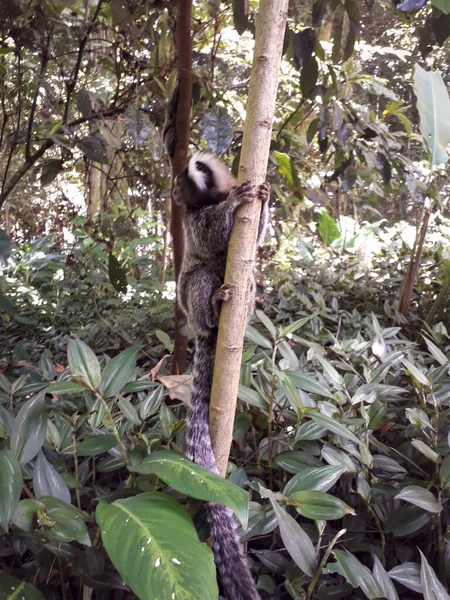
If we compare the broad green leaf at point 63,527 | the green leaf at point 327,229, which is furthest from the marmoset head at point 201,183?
the green leaf at point 327,229

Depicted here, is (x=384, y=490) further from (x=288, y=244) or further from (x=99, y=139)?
(x=288, y=244)

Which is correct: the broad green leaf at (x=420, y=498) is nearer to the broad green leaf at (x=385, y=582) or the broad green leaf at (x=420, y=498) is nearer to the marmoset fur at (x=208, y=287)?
the broad green leaf at (x=385, y=582)

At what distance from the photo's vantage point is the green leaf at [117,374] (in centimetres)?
101

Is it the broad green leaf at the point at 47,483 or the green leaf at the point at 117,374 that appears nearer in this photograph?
the broad green leaf at the point at 47,483

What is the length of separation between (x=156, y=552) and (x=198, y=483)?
0.12 metres

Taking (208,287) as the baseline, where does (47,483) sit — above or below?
below

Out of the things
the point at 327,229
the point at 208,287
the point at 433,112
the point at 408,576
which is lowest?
the point at 408,576

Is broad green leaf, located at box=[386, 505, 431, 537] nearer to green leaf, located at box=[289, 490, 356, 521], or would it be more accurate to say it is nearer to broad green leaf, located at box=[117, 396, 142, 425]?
green leaf, located at box=[289, 490, 356, 521]

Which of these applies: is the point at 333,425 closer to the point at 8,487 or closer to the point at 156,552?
the point at 156,552

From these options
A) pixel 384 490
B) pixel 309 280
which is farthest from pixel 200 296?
pixel 309 280

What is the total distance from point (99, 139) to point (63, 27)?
1.86ft

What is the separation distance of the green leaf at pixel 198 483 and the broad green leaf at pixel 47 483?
0.17 meters

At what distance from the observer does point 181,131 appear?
6.25 feet

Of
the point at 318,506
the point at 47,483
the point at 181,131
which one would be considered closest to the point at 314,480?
the point at 318,506
